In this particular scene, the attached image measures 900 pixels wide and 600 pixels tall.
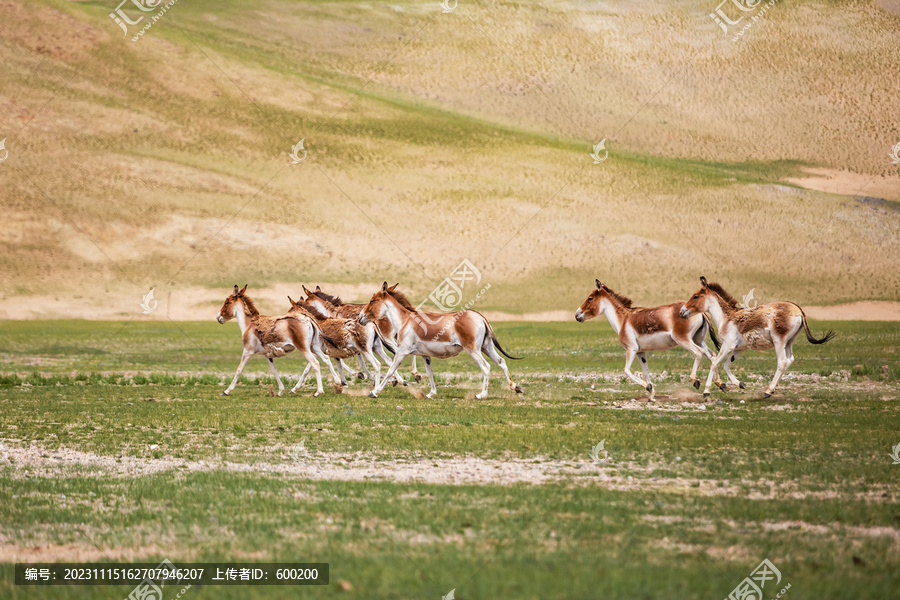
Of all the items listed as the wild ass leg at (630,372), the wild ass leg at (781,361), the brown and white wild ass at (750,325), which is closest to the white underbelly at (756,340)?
the brown and white wild ass at (750,325)

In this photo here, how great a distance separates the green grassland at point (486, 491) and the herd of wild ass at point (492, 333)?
117 cm

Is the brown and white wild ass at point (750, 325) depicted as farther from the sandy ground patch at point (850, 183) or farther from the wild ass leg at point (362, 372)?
the sandy ground patch at point (850, 183)

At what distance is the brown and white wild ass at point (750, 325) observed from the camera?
2591 cm

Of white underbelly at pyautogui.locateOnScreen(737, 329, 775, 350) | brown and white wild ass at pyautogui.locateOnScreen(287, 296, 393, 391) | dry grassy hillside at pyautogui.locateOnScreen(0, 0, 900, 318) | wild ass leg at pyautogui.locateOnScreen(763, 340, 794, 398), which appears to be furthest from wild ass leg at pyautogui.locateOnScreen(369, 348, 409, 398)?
dry grassy hillside at pyautogui.locateOnScreen(0, 0, 900, 318)

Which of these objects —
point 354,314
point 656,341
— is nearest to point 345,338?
point 354,314

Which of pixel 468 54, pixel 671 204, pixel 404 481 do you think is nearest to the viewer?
pixel 404 481

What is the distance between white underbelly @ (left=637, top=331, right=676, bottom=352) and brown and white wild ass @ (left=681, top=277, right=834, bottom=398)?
873 mm

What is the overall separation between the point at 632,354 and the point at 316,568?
1814cm

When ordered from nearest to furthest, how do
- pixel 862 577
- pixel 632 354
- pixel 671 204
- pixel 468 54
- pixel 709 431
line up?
1. pixel 862 577
2. pixel 709 431
3. pixel 632 354
4. pixel 671 204
5. pixel 468 54

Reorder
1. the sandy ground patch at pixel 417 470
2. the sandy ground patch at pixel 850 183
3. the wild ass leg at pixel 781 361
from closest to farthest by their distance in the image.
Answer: the sandy ground patch at pixel 417 470, the wild ass leg at pixel 781 361, the sandy ground patch at pixel 850 183

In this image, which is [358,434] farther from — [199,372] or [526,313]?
[526,313]

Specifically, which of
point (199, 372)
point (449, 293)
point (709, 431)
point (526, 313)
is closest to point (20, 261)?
point (449, 293)

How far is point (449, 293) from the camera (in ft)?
265

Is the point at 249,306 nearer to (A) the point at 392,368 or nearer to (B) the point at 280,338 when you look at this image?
(B) the point at 280,338
